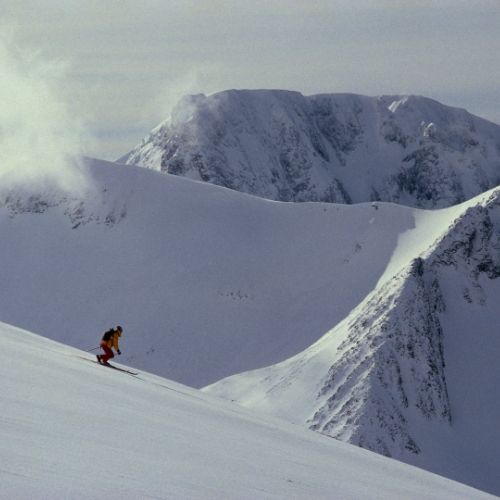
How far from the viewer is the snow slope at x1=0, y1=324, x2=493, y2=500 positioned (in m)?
8.25

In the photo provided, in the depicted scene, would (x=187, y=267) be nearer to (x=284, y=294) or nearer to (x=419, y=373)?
(x=284, y=294)

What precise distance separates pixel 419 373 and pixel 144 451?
49.8 metres

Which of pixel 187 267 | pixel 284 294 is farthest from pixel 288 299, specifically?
pixel 187 267

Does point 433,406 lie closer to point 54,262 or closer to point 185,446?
point 54,262

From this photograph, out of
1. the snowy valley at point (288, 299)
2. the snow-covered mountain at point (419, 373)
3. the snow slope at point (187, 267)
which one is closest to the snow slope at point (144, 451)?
the snowy valley at point (288, 299)

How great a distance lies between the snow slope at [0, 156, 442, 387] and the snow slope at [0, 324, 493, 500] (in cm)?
4556

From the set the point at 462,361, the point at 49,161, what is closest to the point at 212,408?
the point at 462,361

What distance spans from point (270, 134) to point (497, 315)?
136 meters

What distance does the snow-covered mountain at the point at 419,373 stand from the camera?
54812mm

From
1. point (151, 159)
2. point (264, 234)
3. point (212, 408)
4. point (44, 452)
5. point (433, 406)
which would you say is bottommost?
point (44, 452)

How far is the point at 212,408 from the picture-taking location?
1856 centimetres

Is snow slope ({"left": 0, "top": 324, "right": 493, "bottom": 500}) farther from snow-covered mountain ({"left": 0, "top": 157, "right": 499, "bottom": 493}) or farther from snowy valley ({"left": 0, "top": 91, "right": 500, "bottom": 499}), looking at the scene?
snow-covered mountain ({"left": 0, "top": 157, "right": 499, "bottom": 493})

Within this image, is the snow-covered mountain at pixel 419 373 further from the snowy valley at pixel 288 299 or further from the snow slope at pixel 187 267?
the snow slope at pixel 187 267

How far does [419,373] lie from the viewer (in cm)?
5847
